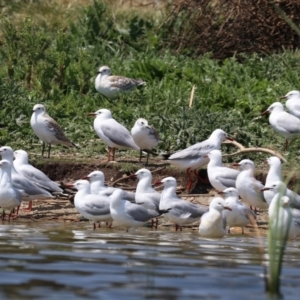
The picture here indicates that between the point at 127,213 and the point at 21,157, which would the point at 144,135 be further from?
the point at 127,213

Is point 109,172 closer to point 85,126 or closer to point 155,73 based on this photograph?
point 85,126

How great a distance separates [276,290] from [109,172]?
7691 mm

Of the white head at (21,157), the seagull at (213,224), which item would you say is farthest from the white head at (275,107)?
the seagull at (213,224)

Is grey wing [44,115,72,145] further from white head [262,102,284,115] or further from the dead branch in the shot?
white head [262,102,284,115]

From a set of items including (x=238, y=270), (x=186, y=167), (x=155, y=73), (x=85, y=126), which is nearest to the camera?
(x=238, y=270)

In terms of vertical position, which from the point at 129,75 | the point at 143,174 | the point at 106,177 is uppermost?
the point at 129,75

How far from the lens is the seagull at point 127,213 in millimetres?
11875

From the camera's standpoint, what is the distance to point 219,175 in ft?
43.9

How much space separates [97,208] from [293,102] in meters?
5.17

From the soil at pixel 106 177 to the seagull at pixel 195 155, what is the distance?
228mm

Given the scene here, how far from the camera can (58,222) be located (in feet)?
41.1

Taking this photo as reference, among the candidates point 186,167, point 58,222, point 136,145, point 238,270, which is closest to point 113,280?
point 238,270

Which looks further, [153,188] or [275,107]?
[275,107]

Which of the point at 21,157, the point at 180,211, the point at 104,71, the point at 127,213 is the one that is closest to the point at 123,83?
the point at 104,71
